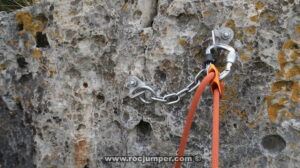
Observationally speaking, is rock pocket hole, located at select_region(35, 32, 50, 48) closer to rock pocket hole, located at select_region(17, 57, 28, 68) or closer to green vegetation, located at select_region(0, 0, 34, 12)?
rock pocket hole, located at select_region(17, 57, 28, 68)

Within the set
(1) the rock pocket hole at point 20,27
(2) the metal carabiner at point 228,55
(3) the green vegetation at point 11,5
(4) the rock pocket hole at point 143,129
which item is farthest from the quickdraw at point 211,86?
(3) the green vegetation at point 11,5

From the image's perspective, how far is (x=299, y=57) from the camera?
4.58 feet

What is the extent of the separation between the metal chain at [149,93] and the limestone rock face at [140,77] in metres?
0.03

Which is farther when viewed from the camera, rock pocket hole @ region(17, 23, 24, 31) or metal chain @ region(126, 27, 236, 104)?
rock pocket hole @ region(17, 23, 24, 31)

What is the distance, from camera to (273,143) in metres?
1.47

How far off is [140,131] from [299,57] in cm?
71

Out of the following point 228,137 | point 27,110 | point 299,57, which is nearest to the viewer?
point 299,57

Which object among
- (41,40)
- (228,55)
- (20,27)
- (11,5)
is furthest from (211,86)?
(11,5)

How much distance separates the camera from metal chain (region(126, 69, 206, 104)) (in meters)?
1.46

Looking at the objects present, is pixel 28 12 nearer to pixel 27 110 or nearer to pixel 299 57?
pixel 27 110

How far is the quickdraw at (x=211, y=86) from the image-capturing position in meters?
1.23

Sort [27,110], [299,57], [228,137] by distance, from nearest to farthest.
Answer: [299,57] → [228,137] → [27,110]

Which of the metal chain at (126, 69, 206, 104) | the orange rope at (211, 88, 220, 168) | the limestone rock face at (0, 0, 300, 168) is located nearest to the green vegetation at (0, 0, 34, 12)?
the limestone rock face at (0, 0, 300, 168)

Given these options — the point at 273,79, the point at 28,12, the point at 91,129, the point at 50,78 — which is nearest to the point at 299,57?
the point at 273,79
